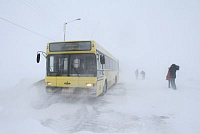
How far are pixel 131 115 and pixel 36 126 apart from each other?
3.54 meters

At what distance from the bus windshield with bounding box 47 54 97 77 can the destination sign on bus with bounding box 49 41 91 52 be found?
32cm

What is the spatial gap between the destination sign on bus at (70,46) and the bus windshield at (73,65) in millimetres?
321

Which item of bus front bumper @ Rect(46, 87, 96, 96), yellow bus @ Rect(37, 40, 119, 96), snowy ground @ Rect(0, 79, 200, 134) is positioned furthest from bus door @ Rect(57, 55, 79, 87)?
snowy ground @ Rect(0, 79, 200, 134)

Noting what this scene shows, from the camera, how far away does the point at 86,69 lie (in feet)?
28.1

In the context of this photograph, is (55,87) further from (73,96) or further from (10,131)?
(10,131)

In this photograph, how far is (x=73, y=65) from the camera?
8.69 m

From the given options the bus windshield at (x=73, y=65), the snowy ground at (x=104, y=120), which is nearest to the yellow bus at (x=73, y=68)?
the bus windshield at (x=73, y=65)

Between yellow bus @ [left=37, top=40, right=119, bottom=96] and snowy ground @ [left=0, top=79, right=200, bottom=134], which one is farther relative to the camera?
yellow bus @ [left=37, top=40, right=119, bottom=96]

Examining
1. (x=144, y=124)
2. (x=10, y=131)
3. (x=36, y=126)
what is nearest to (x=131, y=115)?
(x=144, y=124)

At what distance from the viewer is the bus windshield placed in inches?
336

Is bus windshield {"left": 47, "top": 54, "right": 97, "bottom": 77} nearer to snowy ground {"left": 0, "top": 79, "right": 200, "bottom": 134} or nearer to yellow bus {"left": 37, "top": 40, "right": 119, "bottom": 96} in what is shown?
yellow bus {"left": 37, "top": 40, "right": 119, "bottom": 96}

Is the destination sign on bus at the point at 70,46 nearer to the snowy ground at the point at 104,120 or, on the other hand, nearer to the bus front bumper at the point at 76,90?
the bus front bumper at the point at 76,90

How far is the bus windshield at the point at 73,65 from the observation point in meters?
8.53

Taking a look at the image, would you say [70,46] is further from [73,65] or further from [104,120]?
[104,120]
